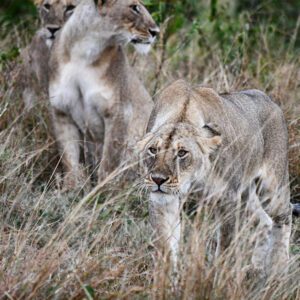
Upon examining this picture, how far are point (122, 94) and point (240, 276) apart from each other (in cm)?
287

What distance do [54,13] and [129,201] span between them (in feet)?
6.62

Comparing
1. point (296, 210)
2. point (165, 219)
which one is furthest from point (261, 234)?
point (296, 210)

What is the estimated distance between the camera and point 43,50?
7492mm

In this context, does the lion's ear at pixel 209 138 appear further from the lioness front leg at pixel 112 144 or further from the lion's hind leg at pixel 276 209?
the lioness front leg at pixel 112 144

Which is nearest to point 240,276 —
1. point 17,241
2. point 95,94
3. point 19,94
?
point 17,241

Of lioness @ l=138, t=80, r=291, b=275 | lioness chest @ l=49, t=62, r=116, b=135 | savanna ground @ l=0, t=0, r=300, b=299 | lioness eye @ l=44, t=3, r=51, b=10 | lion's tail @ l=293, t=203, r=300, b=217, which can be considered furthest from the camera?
lioness eye @ l=44, t=3, r=51, b=10

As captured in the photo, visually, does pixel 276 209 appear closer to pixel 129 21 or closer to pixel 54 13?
pixel 129 21

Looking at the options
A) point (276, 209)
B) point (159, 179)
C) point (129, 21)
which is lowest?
point (276, 209)

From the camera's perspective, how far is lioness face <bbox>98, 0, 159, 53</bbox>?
6980 mm

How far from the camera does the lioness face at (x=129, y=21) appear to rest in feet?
22.9

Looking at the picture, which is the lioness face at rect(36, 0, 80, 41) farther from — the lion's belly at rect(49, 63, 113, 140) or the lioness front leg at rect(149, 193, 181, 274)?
the lioness front leg at rect(149, 193, 181, 274)

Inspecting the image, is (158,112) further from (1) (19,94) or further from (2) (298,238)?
(1) (19,94)

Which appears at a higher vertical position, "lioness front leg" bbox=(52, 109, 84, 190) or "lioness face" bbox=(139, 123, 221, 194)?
"lioness face" bbox=(139, 123, 221, 194)

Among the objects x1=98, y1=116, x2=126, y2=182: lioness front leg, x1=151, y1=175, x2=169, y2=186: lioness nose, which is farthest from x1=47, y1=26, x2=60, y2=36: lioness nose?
x1=151, y1=175, x2=169, y2=186: lioness nose
